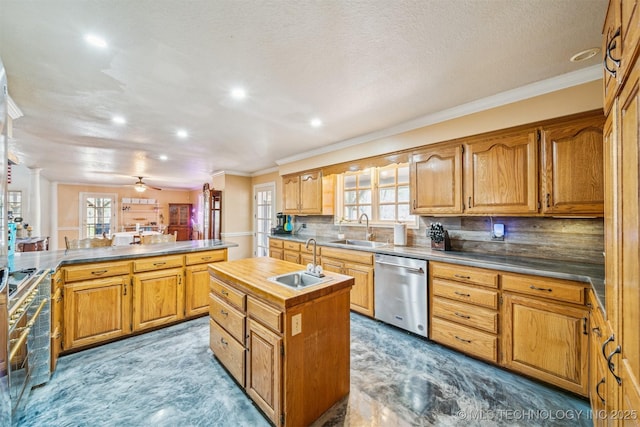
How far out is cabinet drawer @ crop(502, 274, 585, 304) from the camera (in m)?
1.81

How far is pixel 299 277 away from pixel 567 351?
2027mm

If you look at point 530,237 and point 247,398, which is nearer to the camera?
point 247,398

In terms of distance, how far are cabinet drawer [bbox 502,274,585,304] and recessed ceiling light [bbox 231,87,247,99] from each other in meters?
2.75

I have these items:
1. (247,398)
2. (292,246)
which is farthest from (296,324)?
(292,246)

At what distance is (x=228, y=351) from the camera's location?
201 centimetres

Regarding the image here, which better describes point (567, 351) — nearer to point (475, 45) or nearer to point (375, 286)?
point (375, 286)

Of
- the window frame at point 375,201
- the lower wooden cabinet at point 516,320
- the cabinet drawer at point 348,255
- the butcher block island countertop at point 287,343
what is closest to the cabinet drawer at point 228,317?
the butcher block island countertop at point 287,343

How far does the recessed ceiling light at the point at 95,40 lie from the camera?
59.2 inches

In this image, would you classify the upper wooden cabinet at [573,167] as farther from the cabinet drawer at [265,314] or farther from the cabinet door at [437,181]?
the cabinet drawer at [265,314]

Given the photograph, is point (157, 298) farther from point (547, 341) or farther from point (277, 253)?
point (547, 341)

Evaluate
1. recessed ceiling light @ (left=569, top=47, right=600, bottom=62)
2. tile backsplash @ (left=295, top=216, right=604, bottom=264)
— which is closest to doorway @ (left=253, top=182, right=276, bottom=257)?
tile backsplash @ (left=295, top=216, right=604, bottom=264)

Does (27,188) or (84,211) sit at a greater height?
(27,188)

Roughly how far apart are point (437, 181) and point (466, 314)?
1.39 metres

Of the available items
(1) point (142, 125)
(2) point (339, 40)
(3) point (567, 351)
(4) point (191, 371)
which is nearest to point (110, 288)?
(4) point (191, 371)
